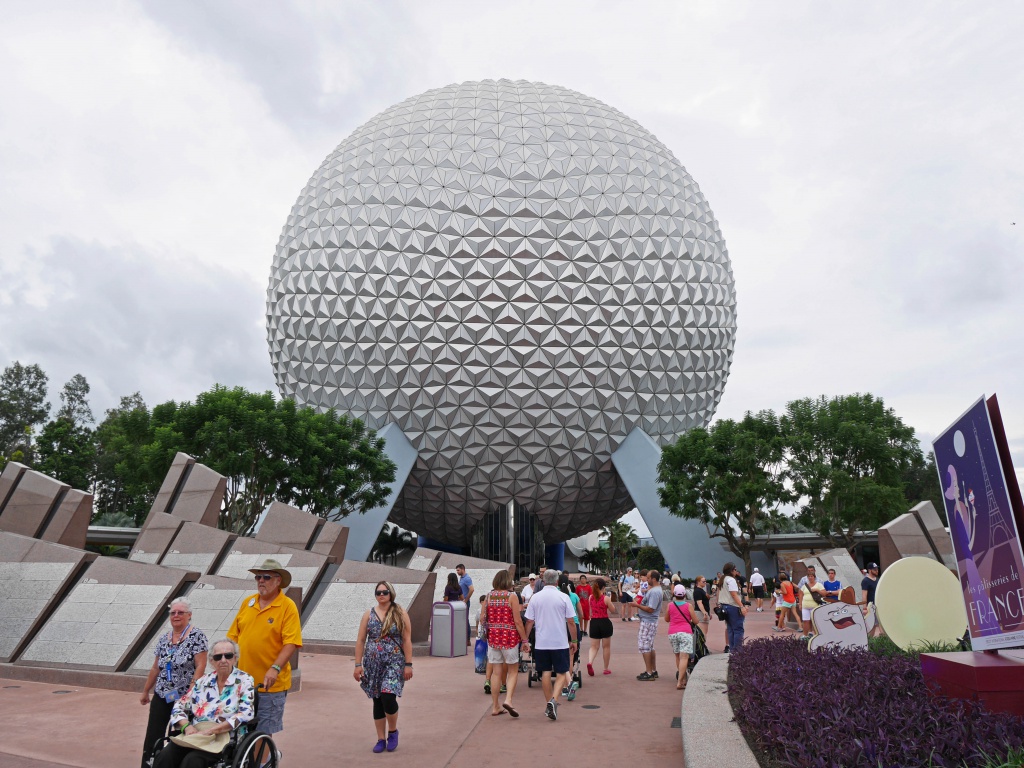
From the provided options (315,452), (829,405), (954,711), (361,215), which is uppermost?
(361,215)

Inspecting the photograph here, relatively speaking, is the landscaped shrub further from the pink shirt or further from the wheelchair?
the wheelchair

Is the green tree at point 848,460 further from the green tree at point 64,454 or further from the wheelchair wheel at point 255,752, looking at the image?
the green tree at point 64,454

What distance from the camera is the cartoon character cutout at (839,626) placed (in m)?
8.83

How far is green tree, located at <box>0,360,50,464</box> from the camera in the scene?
186 feet

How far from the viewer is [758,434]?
31.0 meters

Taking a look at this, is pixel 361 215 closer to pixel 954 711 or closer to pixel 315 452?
pixel 315 452

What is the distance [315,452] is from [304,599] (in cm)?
1463

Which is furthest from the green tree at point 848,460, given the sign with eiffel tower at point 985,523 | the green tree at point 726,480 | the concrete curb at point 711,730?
the sign with eiffel tower at point 985,523

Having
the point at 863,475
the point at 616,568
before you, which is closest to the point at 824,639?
the point at 863,475

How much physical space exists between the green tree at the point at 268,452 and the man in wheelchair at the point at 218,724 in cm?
2237

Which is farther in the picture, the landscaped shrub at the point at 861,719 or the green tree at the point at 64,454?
the green tree at the point at 64,454

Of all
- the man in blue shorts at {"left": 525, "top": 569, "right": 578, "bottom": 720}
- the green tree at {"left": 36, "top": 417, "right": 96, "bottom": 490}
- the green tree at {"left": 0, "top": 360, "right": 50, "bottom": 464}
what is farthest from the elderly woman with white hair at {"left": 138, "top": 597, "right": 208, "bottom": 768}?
the green tree at {"left": 0, "top": 360, "right": 50, "bottom": 464}

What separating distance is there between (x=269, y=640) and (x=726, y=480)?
82.7 ft

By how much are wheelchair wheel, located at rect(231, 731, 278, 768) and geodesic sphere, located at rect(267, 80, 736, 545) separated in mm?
23398
